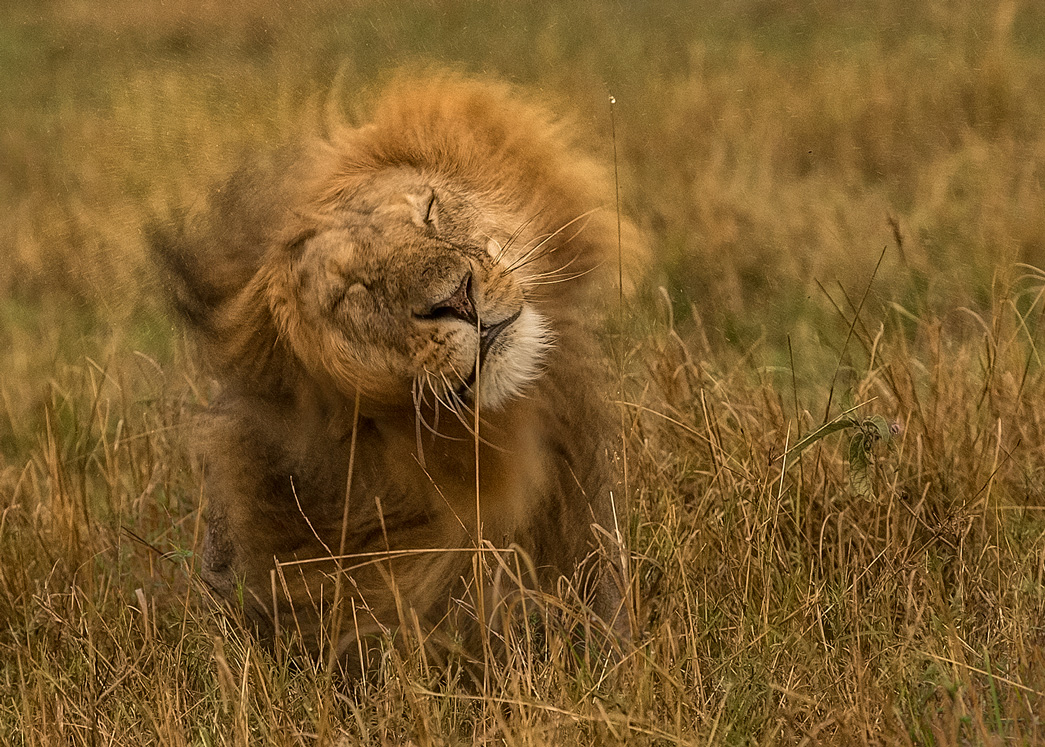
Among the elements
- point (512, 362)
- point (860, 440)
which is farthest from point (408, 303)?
point (860, 440)

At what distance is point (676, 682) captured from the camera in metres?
2.21

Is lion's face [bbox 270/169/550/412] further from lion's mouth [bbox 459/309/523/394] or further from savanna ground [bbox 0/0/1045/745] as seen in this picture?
savanna ground [bbox 0/0/1045/745]

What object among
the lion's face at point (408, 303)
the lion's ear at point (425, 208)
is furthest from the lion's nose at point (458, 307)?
the lion's ear at point (425, 208)

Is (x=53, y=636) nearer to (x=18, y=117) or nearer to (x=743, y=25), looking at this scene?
(x=18, y=117)

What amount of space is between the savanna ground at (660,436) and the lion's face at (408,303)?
0.34 meters

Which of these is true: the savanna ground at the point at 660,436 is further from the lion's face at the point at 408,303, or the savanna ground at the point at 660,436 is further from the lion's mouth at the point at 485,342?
the lion's mouth at the point at 485,342

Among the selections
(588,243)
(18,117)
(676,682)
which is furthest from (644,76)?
(676,682)

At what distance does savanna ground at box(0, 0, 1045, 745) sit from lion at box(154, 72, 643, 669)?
126 millimetres

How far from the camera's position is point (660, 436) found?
3.45 metres

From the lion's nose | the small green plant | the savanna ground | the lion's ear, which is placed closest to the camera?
the lion's nose

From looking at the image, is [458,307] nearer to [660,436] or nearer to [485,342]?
[485,342]

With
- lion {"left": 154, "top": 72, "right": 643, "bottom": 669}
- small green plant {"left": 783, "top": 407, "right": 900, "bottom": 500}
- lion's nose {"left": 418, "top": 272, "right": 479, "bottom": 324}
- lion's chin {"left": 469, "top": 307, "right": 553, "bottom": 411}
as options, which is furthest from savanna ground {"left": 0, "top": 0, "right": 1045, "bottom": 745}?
lion's nose {"left": 418, "top": 272, "right": 479, "bottom": 324}

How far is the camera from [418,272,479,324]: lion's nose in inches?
82.8

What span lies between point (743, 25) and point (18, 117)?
309cm
